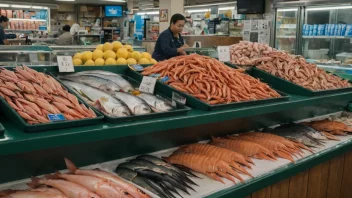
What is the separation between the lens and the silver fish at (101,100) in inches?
81.0

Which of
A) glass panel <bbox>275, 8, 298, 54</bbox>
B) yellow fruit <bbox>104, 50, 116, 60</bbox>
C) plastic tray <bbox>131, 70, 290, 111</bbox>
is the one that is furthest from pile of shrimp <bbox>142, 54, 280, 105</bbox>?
glass panel <bbox>275, 8, 298, 54</bbox>

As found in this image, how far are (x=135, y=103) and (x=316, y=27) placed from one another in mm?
5977

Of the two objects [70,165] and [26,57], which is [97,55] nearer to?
[26,57]

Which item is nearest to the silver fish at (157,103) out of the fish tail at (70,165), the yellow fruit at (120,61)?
the fish tail at (70,165)

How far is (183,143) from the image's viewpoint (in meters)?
2.82

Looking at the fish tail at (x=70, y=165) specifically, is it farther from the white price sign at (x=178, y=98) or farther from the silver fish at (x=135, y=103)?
the white price sign at (x=178, y=98)

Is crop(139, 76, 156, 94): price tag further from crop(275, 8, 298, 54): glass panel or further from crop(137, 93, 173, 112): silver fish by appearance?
crop(275, 8, 298, 54): glass panel

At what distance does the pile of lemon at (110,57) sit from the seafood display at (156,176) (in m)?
1.29

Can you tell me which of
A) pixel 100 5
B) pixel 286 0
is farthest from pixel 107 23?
pixel 286 0

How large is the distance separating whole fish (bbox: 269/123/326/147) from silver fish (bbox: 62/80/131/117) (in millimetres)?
1533

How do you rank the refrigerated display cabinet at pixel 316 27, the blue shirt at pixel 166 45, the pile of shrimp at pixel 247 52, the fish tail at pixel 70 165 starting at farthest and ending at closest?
the refrigerated display cabinet at pixel 316 27
the blue shirt at pixel 166 45
the pile of shrimp at pixel 247 52
the fish tail at pixel 70 165

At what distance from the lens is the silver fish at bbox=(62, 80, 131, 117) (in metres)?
2.06

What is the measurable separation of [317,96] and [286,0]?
17.3 feet

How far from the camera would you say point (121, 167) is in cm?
218
